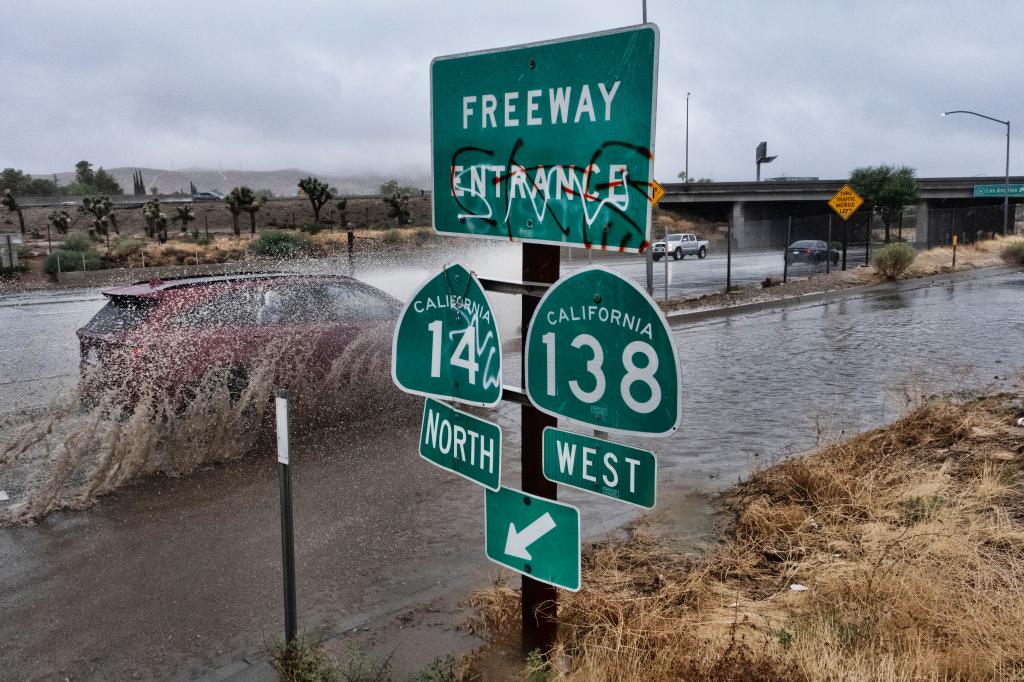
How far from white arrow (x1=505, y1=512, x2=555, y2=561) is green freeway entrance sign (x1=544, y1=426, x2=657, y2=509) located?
7.4 inches

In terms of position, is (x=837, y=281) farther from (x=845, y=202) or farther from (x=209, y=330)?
(x=209, y=330)

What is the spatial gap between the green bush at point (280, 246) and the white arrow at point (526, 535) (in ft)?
121

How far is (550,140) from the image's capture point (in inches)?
123

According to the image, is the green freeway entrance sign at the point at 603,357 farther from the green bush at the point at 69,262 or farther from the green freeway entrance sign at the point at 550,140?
the green bush at the point at 69,262

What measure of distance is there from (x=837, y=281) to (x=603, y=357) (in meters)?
22.6

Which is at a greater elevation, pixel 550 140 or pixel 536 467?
pixel 550 140

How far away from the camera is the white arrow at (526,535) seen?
3.36 meters

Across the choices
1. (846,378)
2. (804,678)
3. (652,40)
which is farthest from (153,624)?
(846,378)

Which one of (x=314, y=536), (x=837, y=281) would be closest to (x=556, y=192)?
(x=314, y=536)

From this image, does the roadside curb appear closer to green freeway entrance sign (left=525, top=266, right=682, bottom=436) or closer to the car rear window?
the car rear window

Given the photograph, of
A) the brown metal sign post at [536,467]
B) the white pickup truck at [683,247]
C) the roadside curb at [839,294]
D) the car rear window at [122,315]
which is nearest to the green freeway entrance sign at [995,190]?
the white pickup truck at [683,247]

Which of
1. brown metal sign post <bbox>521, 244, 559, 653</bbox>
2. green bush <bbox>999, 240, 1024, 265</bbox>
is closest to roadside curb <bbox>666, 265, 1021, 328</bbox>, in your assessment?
green bush <bbox>999, 240, 1024, 265</bbox>

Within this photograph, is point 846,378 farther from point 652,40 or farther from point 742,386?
point 652,40

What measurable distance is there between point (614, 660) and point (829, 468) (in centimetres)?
304
